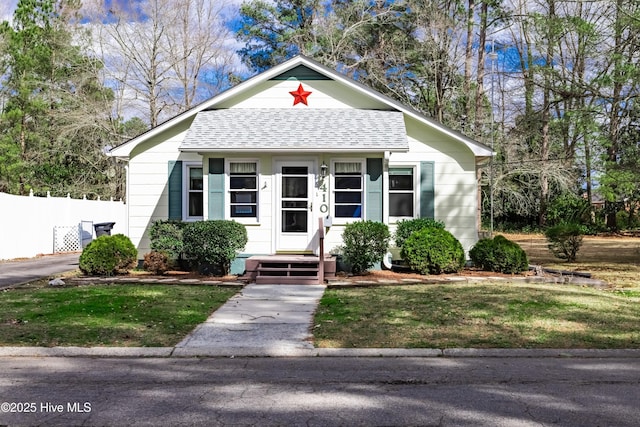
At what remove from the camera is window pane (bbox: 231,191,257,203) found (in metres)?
14.1

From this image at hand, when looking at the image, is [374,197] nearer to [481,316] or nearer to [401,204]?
[401,204]

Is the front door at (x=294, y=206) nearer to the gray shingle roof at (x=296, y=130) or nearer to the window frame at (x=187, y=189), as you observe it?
the gray shingle roof at (x=296, y=130)

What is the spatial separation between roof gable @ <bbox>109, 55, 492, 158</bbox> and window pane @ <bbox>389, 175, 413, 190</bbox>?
4.88 feet

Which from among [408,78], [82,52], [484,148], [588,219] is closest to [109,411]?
[484,148]

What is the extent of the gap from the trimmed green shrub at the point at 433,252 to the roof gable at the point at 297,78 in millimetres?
2684

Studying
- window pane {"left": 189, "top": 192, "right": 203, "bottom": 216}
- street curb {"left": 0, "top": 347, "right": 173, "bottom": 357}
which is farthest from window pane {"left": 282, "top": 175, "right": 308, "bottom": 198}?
street curb {"left": 0, "top": 347, "right": 173, "bottom": 357}

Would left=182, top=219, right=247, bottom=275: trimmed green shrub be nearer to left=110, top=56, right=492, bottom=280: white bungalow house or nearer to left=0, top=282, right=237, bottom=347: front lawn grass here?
left=110, top=56, right=492, bottom=280: white bungalow house

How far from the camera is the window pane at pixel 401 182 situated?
48.2 feet

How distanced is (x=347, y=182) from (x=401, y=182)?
1.59 metres

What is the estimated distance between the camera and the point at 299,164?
1406 centimetres

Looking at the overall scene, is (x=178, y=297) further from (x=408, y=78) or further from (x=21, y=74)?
(x=21, y=74)

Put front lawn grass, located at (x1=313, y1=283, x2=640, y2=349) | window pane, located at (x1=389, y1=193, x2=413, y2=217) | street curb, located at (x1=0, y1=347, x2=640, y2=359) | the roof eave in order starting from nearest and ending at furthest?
1. street curb, located at (x1=0, y1=347, x2=640, y2=359)
2. front lawn grass, located at (x1=313, y1=283, x2=640, y2=349)
3. the roof eave
4. window pane, located at (x1=389, y1=193, x2=413, y2=217)

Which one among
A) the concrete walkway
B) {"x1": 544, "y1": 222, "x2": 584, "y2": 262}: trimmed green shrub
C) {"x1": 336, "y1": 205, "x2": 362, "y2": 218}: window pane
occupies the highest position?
{"x1": 336, "y1": 205, "x2": 362, "y2": 218}: window pane

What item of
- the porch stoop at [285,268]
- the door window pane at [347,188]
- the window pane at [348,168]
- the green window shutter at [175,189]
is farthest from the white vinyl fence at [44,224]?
the window pane at [348,168]
